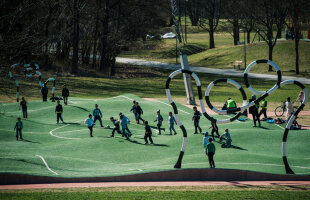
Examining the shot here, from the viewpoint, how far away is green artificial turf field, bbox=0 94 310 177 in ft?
59.5

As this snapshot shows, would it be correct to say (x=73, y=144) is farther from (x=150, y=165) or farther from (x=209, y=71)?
(x=209, y=71)

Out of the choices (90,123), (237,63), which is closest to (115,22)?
(237,63)

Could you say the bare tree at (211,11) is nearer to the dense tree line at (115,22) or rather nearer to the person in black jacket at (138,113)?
the dense tree line at (115,22)

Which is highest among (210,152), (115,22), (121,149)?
(115,22)

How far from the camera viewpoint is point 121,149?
22.1 m

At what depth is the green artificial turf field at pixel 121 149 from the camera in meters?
18.1

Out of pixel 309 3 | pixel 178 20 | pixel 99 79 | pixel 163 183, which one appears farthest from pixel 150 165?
pixel 309 3

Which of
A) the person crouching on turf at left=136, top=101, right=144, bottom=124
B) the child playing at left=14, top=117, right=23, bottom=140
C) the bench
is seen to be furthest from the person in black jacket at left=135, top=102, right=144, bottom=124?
the bench

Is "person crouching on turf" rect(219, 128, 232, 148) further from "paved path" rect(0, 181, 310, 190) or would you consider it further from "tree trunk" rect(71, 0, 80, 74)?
"tree trunk" rect(71, 0, 80, 74)

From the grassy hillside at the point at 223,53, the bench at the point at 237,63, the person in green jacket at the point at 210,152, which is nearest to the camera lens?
the person in green jacket at the point at 210,152

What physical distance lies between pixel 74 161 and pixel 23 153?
3.41 meters

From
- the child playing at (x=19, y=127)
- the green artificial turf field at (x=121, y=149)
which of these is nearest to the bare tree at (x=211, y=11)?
the green artificial turf field at (x=121, y=149)

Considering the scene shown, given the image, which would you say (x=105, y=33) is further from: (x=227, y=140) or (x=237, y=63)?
(x=227, y=140)

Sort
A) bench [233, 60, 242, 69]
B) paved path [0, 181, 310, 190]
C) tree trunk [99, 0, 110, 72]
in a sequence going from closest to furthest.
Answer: paved path [0, 181, 310, 190] → tree trunk [99, 0, 110, 72] → bench [233, 60, 242, 69]
